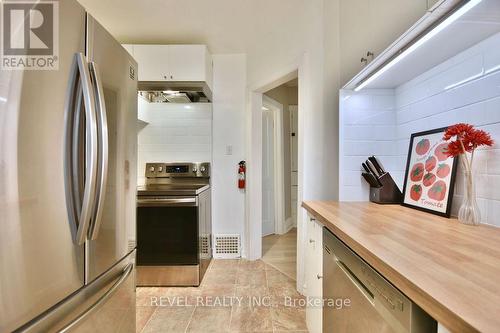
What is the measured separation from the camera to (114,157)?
3.20ft

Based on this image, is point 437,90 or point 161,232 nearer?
point 437,90

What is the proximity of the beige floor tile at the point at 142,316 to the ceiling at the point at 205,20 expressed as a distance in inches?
101

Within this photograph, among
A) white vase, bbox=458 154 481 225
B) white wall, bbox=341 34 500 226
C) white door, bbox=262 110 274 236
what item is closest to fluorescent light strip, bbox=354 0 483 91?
white wall, bbox=341 34 500 226

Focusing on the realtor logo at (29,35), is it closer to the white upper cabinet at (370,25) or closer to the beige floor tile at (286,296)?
the white upper cabinet at (370,25)

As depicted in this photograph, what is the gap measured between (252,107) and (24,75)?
Result: 214 centimetres

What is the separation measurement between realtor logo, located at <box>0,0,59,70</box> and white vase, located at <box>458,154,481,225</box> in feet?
5.07

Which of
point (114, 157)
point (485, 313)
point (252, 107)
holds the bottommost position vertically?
point (485, 313)

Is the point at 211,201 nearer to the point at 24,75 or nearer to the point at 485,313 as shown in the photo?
the point at 24,75

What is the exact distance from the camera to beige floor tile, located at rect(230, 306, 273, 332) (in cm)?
152

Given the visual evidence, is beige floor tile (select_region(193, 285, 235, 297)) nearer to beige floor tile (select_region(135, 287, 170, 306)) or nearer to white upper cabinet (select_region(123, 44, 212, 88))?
beige floor tile (select_region(135, 287, 170, 306))

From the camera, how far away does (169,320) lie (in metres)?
1.62

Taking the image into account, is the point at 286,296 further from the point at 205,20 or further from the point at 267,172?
the point at 205,20

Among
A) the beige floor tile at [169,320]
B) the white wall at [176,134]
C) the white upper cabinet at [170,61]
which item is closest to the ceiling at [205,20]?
the white upper cabinet at [170,61]

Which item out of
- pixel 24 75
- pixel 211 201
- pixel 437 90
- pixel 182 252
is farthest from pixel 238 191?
pixel 24 75
